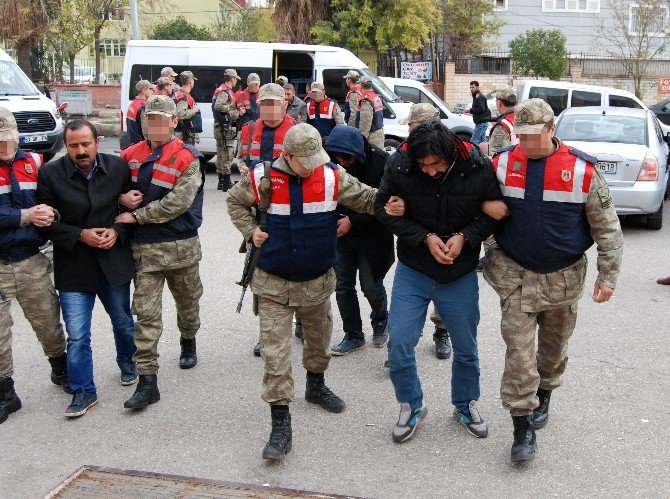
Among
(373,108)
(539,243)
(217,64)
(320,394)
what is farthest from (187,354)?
(217,64)

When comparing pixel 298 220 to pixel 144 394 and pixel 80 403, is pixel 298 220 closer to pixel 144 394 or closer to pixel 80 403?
pixel 144 394

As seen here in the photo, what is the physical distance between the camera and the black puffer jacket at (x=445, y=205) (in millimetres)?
3869

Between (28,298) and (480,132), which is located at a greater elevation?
(480,132)

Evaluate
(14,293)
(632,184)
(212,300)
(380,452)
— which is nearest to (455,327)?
(380,452)

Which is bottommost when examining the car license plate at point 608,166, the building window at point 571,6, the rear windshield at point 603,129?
the car license plate at point 608,166

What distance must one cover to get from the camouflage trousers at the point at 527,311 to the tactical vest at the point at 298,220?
3.19ft

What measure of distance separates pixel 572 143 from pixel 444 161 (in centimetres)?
645

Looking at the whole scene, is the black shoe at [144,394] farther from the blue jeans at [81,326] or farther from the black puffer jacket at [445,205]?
the black puffer jacket at [445,205]

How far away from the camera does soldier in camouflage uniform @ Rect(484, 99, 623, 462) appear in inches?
146

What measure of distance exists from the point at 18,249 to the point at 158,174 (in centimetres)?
95

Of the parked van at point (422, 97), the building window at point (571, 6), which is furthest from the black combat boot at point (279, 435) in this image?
the building window at point (571, 6)

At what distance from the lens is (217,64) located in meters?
14.2

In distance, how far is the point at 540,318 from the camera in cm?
402

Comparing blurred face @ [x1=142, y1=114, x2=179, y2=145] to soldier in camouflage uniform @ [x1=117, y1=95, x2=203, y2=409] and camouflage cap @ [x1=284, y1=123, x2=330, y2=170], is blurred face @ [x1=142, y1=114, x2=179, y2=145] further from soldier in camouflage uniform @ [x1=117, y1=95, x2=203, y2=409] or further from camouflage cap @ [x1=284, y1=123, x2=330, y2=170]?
camouflage cap @ [x1=284, y1=123, x2=330, y2=170]
